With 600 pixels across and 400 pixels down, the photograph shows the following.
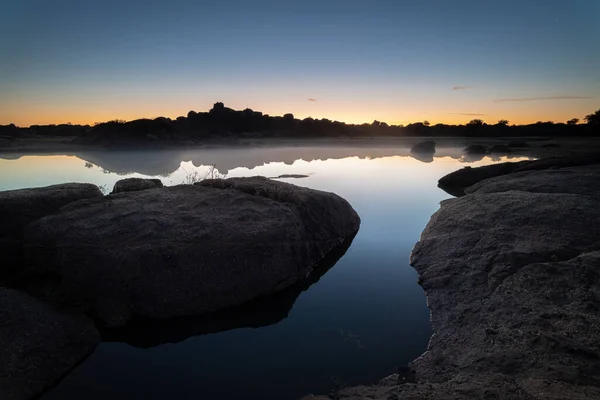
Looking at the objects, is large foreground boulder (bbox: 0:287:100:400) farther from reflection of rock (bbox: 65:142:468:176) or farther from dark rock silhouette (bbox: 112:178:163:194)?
reflection of rock (bbox: 65:142:468:176)

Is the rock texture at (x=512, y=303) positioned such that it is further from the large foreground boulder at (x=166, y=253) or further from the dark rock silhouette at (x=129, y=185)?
the dark rock silhouette at (x=129, y=185)

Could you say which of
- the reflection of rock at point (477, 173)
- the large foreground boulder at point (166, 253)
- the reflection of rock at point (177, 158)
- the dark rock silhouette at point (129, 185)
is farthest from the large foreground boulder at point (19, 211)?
the reflection of rock at point (477, 173)

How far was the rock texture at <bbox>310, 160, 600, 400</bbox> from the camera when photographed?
13.8ft

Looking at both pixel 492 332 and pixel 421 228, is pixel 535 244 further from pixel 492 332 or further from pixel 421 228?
pixel 421 228

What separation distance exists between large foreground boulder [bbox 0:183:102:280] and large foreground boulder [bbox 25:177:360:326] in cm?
68

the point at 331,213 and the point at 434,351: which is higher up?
the point at 331,213

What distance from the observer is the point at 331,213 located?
39.5ft

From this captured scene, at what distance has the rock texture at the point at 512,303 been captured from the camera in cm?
420

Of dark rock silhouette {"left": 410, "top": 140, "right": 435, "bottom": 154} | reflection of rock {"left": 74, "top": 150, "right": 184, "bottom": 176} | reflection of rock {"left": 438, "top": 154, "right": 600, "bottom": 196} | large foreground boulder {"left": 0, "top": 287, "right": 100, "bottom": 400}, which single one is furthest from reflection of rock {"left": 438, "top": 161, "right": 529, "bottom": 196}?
dark rock silhouette {"left": 410, "top": 140, "right": 435, "bottom": 154}

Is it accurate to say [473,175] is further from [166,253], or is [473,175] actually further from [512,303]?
[166,253]

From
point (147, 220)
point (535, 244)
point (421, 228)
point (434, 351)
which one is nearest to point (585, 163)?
point (421, 228)

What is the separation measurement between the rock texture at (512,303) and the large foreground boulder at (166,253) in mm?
3478

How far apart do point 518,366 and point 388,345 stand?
2055 millimetres

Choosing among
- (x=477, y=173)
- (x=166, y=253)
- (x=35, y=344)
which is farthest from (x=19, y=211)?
(x=477, y=173)
